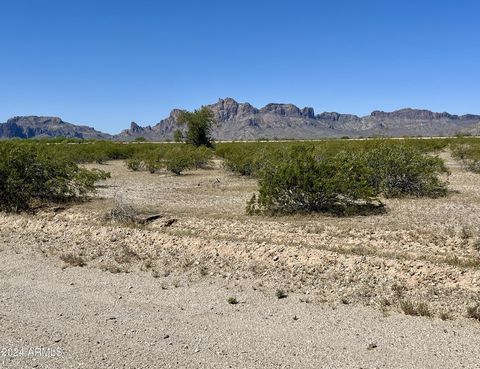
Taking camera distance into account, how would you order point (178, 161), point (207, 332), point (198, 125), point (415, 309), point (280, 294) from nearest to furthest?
point (207, 332)
point (415, 309)
point (280, 294)
point (178, 161)
point (198, 125)

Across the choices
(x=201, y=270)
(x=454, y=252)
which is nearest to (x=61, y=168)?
(x=201, y=270)

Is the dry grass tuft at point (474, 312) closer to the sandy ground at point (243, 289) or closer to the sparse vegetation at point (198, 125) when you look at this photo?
the sandy ground at point (243, 289)

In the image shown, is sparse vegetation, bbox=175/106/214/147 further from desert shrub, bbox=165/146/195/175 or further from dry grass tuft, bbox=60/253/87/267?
dry grass tuft, bbox=60/253/87/267

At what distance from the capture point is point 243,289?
9227 mm

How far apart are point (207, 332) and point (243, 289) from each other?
2107mm

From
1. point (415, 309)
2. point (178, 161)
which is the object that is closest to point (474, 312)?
point (415, 309)

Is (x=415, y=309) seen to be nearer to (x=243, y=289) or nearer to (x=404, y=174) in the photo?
(x=243, y=289)

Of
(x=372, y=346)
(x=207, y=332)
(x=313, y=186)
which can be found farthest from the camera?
(x=313, y=186)

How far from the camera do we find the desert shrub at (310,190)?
16.1 meters

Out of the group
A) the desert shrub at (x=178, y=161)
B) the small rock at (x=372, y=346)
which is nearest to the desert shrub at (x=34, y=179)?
the desert shrub at (x=178, y=161)

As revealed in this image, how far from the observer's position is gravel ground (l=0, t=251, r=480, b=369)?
6.21m

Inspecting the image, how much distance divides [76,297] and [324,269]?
4731mm

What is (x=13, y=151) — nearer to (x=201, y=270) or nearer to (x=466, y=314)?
(x=201, y=270)

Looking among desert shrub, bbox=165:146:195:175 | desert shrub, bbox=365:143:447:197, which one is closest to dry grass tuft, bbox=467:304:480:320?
desert shrub, bbox=365:143:447:197
